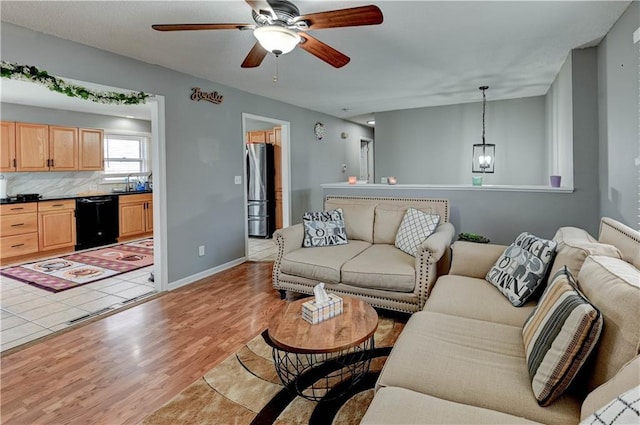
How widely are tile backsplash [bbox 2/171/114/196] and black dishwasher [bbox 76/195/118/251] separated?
24.9 inches

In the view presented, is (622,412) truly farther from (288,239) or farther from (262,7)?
(288,239)

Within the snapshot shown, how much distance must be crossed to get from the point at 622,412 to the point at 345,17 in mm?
1950

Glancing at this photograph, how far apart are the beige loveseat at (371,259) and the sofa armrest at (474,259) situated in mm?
152

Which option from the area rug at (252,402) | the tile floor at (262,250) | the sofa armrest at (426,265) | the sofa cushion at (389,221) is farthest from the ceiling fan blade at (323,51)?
the tile floor at (262,250)

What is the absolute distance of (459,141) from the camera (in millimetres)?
6219

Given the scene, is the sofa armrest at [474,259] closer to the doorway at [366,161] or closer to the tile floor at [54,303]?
the tile floor at [54,303]

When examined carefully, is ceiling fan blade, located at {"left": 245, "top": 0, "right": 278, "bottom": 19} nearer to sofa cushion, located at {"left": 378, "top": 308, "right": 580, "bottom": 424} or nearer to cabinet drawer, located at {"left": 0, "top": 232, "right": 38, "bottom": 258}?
sofa cushion, located at {"left": 378, "top": 308, "right": 580, "bottom": 424}

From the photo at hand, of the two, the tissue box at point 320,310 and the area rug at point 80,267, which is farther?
the area rug at point 80,267

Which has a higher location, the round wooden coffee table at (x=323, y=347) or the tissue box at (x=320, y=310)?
the tissue box at (x=320, y=310)

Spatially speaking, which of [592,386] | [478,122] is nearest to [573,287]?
[592,386]

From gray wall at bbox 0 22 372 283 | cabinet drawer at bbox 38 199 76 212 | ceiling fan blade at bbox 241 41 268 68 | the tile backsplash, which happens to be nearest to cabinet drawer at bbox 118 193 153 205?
the tile backsplash

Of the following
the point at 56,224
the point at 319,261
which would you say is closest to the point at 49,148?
the point at 56,224

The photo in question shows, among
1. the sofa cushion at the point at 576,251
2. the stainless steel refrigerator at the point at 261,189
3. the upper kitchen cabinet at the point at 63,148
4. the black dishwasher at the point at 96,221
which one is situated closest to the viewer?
the sofa cushion at the point at 576,251

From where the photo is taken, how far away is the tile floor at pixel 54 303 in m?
2.92
